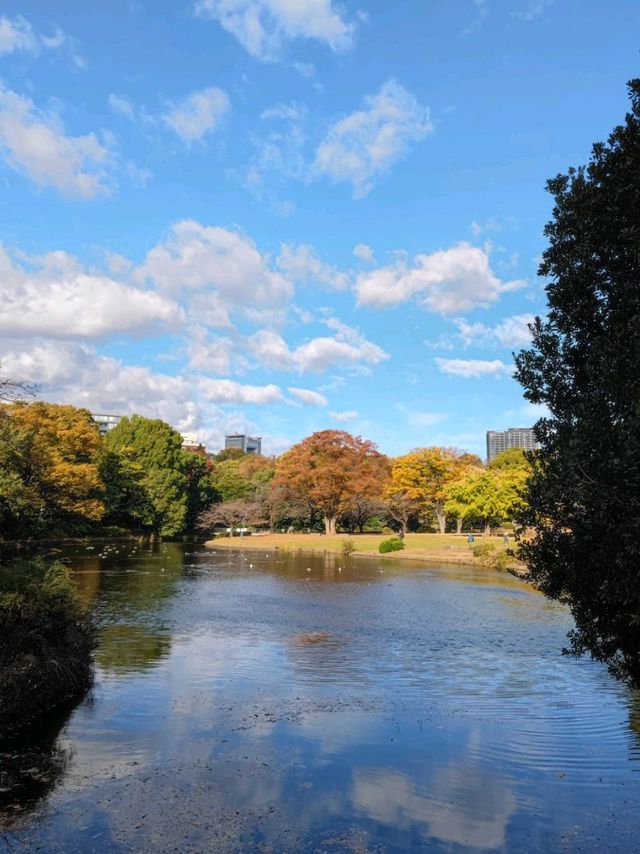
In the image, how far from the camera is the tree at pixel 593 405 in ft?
19.0

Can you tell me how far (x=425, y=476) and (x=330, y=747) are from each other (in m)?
59.5

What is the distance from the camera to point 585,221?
7.17 metres

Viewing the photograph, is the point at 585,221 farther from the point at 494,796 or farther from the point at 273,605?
the point at 273,605

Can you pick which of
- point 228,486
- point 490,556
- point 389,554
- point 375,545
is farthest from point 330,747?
point 228,486

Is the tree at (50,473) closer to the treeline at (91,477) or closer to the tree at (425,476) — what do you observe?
the treeline at (91,477)

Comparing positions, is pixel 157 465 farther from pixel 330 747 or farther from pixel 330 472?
pixel 330 747

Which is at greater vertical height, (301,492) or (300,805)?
(301,492)

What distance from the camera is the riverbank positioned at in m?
50.6

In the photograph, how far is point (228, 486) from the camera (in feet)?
277

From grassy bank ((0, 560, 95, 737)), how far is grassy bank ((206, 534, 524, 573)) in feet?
113

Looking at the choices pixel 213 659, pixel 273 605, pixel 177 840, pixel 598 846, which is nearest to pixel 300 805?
pixel 177 840

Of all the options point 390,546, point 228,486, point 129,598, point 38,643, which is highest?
point 228,486

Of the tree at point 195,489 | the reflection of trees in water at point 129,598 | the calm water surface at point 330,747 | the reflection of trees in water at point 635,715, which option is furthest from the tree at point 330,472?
the reflection of trees in water at point 635,715

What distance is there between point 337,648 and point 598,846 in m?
12.3
